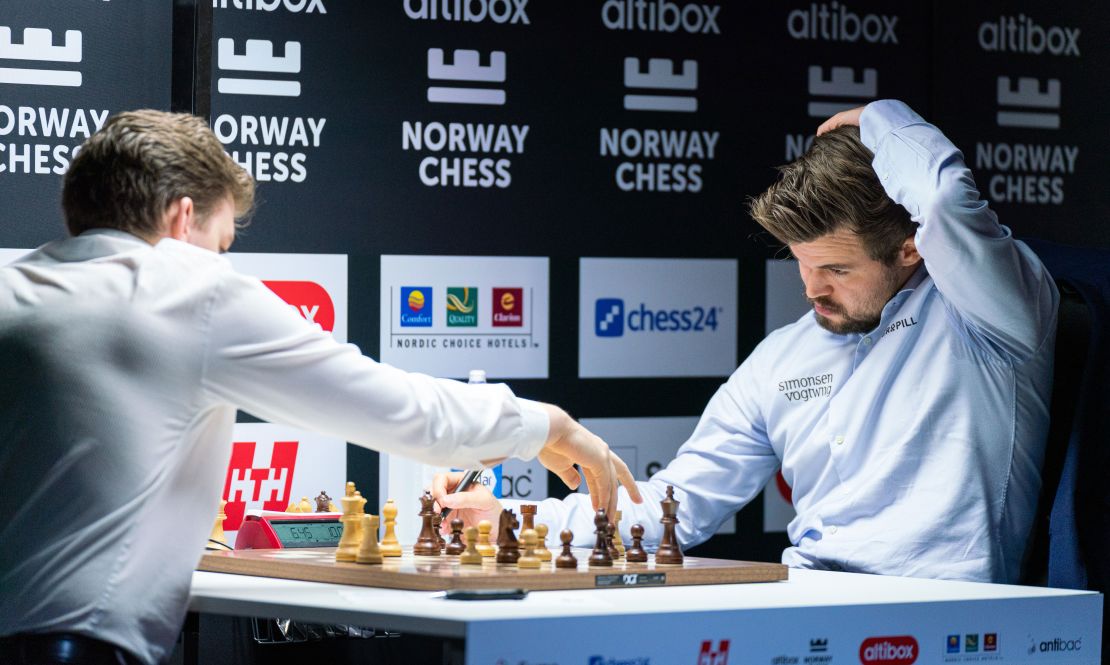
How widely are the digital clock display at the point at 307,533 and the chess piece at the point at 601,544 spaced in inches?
24.5

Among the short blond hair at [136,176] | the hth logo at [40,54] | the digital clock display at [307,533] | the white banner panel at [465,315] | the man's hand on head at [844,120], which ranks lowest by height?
the digital clock display at [307,533]

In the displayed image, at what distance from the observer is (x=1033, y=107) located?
412 cm

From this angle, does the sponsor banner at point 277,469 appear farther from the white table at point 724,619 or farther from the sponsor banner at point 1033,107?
the sponsor banner at point 1033,107

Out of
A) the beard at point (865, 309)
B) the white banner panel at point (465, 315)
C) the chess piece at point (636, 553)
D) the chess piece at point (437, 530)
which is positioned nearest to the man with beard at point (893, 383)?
the beard at point (865, 309)

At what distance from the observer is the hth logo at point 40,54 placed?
3.18m

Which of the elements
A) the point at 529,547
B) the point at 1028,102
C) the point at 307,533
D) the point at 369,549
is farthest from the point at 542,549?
the point at 1028,102

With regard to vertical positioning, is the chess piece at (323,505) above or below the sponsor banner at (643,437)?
below

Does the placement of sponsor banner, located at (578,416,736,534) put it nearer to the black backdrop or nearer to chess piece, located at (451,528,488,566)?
the black backdrop

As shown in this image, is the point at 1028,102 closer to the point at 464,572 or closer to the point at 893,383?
the point at 893,383

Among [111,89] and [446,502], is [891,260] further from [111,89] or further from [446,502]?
[111,89]

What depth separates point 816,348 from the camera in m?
2.98

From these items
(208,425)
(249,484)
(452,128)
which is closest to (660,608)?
(208,425)

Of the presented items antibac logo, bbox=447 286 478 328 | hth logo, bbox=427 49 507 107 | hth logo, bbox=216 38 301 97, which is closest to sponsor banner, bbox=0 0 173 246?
hth logo, bbox=216 38 301 97

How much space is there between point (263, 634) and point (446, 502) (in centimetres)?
40
